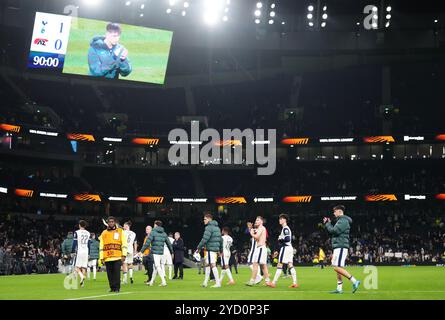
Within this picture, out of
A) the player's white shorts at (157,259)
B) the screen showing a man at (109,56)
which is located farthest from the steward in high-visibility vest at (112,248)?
the screen showing a man at (109,56)

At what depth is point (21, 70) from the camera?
69125 mm

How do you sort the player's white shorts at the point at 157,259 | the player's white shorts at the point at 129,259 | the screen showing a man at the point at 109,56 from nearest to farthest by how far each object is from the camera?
the player's white shorts at the point at 157,259, the player's white shorts at the point at 129,259, the screen showing a man at the point at 109,56

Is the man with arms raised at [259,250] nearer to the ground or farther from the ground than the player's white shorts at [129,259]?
farther from the ground

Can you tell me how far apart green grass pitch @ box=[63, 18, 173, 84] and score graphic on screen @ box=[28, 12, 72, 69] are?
0.49 m

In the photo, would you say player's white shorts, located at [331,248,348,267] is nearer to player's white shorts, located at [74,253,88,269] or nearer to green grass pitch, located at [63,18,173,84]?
player's white shorts, located at [74,253,88,269]

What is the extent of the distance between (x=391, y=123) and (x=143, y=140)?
2553 centimetres

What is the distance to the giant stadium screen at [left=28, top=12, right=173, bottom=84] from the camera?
55.2m

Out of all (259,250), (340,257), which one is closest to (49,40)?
(259,250)

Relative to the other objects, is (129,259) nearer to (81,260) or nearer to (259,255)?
(81,260)

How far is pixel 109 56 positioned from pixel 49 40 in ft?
16.0

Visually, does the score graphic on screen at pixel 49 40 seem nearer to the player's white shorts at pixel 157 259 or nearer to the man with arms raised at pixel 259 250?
the player's white shorts at pixel 157 259

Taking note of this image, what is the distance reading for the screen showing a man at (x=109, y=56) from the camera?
56375 millimetres
